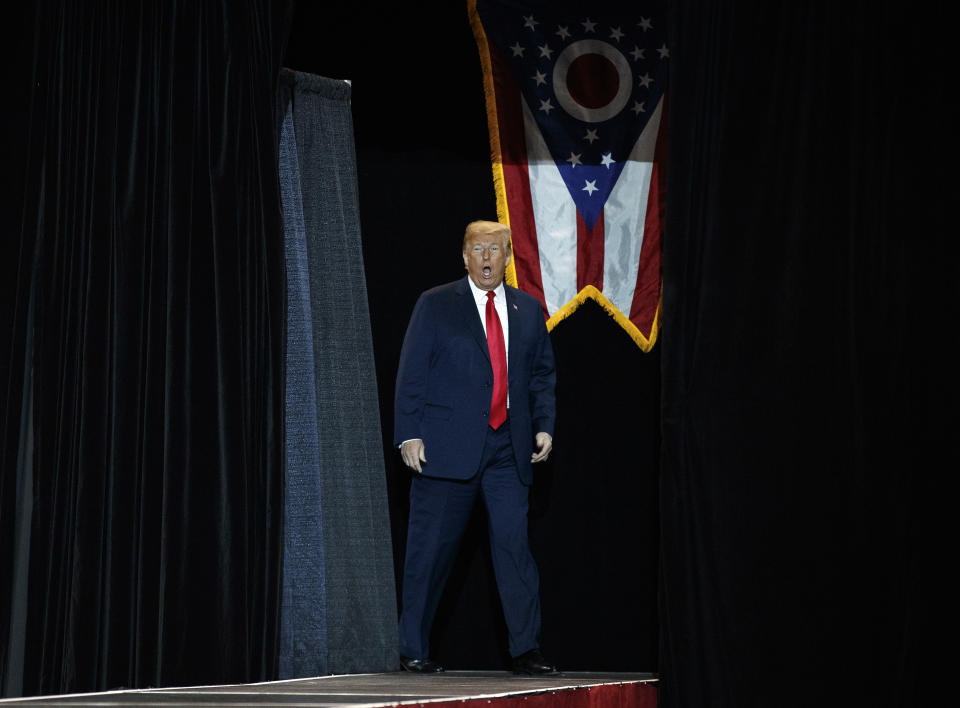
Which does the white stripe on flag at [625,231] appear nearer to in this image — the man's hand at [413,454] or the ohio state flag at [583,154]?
the ohio state flag at [583,154]

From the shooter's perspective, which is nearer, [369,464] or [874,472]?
[874,472]

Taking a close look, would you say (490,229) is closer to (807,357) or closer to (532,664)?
(532,664)

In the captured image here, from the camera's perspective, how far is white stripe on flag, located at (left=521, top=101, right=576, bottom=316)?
518 cm

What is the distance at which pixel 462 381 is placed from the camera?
4516 millimetres

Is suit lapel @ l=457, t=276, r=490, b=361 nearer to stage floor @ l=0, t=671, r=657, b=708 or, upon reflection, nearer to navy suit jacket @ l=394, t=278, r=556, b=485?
navy suit jacket @ l=394, t=278, r=556, b=485

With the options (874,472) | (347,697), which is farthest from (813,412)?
(347,697)

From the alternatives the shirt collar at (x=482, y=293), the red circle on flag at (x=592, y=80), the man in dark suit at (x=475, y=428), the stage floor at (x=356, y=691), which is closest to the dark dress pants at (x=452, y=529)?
the man in dark suit at (x=475, y=428)

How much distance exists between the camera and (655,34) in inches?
203

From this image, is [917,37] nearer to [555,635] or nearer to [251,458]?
[251,458]

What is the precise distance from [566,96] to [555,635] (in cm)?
228

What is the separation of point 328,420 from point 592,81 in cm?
180

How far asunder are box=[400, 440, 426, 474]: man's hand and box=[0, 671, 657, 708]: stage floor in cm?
74

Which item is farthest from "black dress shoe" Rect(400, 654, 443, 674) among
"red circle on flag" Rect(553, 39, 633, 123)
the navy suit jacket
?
"red circle on flag" Rect(553, 39, 633, 123)

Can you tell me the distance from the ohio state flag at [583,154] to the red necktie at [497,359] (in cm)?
59
